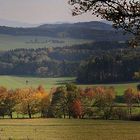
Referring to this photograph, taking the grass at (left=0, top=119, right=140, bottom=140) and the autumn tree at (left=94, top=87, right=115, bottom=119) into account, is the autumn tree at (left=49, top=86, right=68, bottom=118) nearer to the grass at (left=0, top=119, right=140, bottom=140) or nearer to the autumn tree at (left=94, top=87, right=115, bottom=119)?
the autumn tree at (left=94, top=87, right=115, bottom=119)

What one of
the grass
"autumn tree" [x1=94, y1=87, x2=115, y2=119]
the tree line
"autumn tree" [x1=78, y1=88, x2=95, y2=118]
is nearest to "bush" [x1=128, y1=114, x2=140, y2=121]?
the tree line

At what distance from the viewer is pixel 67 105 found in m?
104

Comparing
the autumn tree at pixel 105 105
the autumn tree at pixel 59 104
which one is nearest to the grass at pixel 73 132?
the autumn tree at pixel 105 105

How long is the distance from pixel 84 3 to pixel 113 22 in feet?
3.79

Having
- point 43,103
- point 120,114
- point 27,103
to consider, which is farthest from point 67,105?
point 27,103

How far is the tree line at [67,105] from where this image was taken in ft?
326

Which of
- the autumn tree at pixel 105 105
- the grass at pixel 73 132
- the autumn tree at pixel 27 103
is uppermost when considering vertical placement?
the grass at pixel 73 132

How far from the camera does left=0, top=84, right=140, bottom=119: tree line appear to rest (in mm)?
99312

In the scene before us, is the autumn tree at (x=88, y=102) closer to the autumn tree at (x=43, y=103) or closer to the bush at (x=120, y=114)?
the bush at (x=120, y=114)

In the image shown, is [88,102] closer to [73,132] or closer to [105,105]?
[105,105]

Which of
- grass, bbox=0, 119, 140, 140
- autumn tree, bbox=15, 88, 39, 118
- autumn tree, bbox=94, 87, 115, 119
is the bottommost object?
autumn tree, bbox=15, 88, 39, 118

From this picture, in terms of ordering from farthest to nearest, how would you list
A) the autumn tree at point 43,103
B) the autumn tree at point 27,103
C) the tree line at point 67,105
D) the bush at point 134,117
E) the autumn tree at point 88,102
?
1. the autumn tree at point 27,103
2. the autumn tree at point 43,103
3. the autumn tree at point 88,102
4. the tree line at point 67,105
5. the bush at point 134,117

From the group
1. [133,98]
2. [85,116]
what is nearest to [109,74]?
[133,98]

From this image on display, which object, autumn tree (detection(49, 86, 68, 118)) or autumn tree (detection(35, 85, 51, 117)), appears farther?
autumn tree (detection(35, 85, 51, 117))
